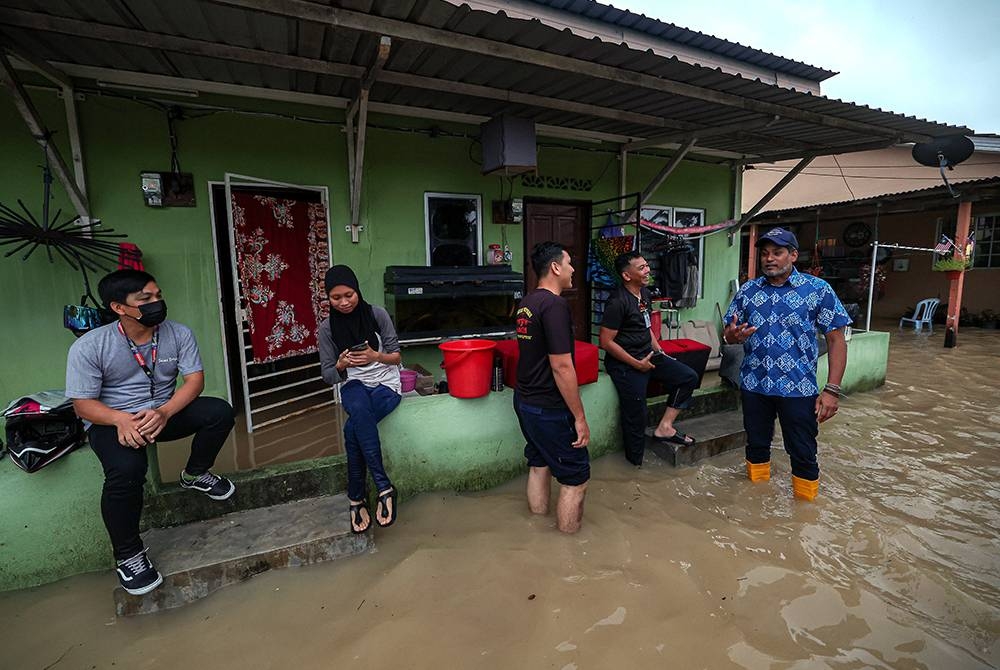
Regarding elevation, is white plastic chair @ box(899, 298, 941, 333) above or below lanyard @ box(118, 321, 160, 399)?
below

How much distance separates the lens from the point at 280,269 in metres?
5.09

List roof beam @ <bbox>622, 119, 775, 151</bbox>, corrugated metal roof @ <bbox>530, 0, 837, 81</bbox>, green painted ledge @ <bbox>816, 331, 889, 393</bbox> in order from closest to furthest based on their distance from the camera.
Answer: roof beam @ <bbox>622, 119, 775, 151</bbox> < green painted ledge @ <bbox>816, 331, 889, 393</bbox> < corrugated metal roof @ <bbox>530, 0, 837, 81</bbox>

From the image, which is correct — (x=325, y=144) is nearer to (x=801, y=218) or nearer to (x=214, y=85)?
(x=214, y=85)

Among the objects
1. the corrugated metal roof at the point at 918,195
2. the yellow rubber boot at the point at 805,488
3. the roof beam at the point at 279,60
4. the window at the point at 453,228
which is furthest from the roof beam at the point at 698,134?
the corrugated metal roof at the point at 918,195

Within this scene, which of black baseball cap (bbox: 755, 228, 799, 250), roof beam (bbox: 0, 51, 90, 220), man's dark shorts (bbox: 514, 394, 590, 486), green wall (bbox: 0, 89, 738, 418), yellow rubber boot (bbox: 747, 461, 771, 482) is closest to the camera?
man's dark shorts (bbox: 514, 394, 590, 486)

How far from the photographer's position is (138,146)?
4.45 meters

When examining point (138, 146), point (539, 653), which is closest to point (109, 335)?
point (539, 653)

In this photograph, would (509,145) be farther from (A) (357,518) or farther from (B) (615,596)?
(B) (615,596)

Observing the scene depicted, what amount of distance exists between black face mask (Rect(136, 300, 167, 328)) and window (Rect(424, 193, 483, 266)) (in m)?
3.51

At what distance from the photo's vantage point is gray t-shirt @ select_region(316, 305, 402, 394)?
3051 millimetres

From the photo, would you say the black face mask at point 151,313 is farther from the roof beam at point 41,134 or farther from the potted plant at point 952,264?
the potted plant at point 952,264

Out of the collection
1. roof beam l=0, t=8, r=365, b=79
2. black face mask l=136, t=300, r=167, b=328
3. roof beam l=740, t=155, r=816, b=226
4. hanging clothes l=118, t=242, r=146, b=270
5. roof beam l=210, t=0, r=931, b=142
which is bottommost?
black face mask l=136, t=300, r=167, b=328

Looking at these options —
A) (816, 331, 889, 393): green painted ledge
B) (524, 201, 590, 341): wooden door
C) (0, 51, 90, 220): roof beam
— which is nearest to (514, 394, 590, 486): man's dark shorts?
(524, 201, 590, 341): wooden door

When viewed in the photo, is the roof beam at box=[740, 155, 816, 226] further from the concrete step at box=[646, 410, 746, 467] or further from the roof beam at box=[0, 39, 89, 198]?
the roof beam at box=[0, 39, 89, 198]
